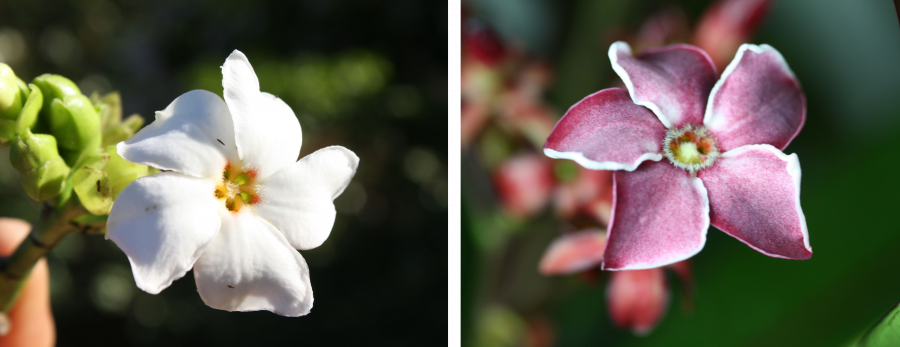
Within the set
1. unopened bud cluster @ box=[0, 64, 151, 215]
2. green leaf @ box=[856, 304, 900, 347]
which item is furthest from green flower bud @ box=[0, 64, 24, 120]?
green leaf @ box=[856, 304, 900, 347]

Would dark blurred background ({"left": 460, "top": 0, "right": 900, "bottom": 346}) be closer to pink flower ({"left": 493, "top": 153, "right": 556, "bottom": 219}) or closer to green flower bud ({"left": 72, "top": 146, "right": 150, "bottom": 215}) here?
pink flower ({"left": 493, "top": 153, "right": 556, "bottom": 219})

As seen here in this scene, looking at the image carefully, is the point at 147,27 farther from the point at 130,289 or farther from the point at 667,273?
the point at 667,273

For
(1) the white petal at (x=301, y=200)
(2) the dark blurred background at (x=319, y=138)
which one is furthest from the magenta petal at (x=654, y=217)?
(2) the dark blurred background at (x=319, y=138)

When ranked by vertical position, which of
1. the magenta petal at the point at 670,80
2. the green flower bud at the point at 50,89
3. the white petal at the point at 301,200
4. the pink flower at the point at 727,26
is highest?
the pink flower at the point at 727,26

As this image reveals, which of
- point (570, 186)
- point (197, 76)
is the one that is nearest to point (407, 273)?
point (197, 76)

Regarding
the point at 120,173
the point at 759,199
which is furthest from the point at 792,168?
the point at 120,173

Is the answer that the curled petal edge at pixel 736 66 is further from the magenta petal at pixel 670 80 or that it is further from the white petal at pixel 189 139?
the white petal at pixel 189 139
